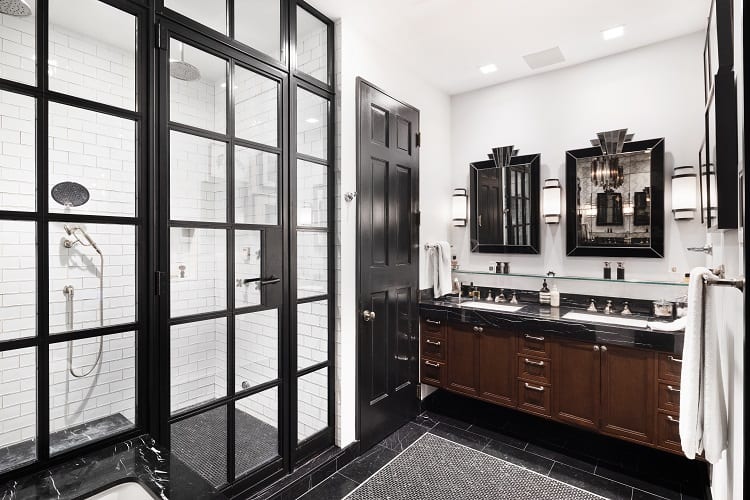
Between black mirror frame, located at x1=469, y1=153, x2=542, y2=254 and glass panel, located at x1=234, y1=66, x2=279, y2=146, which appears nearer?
glass panel, located at x1=234, y1=66, x2=279, y2=146

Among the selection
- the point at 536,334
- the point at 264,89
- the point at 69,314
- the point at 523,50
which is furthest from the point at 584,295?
the point at 69,314

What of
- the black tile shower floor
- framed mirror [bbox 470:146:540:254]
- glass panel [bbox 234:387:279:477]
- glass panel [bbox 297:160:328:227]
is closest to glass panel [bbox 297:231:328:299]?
glass panel [bbox 297:160:328:227]

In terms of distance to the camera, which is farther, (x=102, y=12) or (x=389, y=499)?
(x=389, y=499)

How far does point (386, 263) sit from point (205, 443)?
5.34ft

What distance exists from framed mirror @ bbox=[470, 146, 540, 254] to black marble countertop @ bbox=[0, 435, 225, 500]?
2897mm

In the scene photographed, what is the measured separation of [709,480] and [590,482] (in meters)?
0.60

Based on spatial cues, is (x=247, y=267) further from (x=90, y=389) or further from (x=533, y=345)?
(x=533, y=345)

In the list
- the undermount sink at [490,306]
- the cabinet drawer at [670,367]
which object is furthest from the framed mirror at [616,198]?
the cabinet drawer at [670,367]

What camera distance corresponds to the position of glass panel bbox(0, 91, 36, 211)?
133 cm

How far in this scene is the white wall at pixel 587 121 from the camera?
272 cm

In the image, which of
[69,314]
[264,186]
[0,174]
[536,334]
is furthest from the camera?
[536,334]

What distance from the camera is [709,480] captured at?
218 centimetres

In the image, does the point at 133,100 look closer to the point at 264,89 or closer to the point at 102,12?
the point at 102,12

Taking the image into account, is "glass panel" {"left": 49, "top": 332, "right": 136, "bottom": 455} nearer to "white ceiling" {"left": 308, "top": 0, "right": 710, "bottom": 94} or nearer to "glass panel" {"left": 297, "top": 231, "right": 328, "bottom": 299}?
"glass panel" {"left": 297, "top": 231, "right": 328, "bottom": 299}
